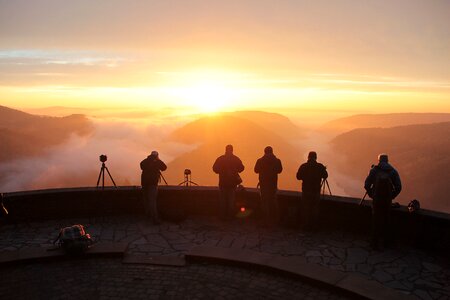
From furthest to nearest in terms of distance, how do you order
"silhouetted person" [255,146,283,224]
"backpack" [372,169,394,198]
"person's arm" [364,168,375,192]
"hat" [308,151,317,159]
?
"silhouetted person" [255,146,283,224] → "hat" [308,151,317,159] → "person's arm" [364,168,375,192] → "backpack" [372,169,394,198]

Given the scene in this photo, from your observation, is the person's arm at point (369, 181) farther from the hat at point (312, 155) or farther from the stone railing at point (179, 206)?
the hat at point (312, 155)

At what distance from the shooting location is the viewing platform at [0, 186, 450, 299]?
6305 mm

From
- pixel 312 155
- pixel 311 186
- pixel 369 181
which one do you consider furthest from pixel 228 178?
pixel 369 181

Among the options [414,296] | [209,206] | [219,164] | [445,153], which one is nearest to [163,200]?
[209,206]

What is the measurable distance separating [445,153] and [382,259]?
222 meters

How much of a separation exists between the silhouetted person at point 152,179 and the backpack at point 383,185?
4.79 meters

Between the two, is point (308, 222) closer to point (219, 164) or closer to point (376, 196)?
point (376, 196)

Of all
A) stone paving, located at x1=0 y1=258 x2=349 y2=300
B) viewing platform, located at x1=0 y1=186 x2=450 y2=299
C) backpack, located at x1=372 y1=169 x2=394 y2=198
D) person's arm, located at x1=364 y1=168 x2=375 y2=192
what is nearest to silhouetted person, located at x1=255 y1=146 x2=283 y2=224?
viewing platform, located at x1=0 y1=186 x2=450 y2=299

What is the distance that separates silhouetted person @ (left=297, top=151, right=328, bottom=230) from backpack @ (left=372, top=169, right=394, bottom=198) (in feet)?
4.00

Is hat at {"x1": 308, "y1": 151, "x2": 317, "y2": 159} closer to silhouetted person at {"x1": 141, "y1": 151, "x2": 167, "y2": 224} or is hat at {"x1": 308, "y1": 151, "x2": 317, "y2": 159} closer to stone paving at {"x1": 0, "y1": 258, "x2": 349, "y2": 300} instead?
stone paving at {"x1": 0, "y1": 258, "x2": 349, "y2": 300}

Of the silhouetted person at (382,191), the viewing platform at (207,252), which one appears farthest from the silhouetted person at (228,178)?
the silhouetted person at (382,191)

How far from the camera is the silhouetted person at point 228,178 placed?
9.55m

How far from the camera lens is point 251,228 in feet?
30.2

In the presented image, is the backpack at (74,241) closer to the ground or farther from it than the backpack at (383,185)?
closer to the ground
